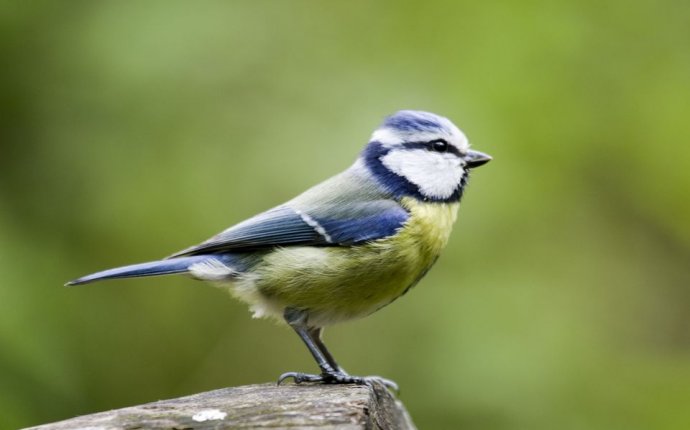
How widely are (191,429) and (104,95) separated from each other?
2139 mm

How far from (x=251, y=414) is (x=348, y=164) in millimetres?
1760

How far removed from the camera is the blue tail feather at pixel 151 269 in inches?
117

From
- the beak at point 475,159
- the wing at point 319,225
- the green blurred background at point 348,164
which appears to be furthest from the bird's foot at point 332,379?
the green blurred background at point 348,164

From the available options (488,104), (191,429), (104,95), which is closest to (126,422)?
(191,429)

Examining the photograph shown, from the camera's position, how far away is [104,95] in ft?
13.1

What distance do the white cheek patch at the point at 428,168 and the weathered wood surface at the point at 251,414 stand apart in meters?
1.04

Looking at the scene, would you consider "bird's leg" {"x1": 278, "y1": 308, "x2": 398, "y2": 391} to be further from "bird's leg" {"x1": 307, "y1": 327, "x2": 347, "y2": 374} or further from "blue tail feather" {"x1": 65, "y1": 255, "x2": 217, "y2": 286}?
"blue tail feather" {"x1": 65, "y1": 255, "x2": 217, "y2": 286}

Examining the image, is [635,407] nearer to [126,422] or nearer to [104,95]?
[126,422]

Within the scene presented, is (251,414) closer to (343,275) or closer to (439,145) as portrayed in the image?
(343,275)

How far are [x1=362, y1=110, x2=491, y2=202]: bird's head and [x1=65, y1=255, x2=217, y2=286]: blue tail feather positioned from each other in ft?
2.35

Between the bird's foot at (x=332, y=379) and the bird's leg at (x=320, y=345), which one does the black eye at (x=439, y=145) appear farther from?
the bird's foot at (x=332, y=379)

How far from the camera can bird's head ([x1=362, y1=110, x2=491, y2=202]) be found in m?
3.35

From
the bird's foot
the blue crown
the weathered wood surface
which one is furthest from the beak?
the weathered wood surface

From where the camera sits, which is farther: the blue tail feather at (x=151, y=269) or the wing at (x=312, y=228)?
the wing at (x=312, y=228)
